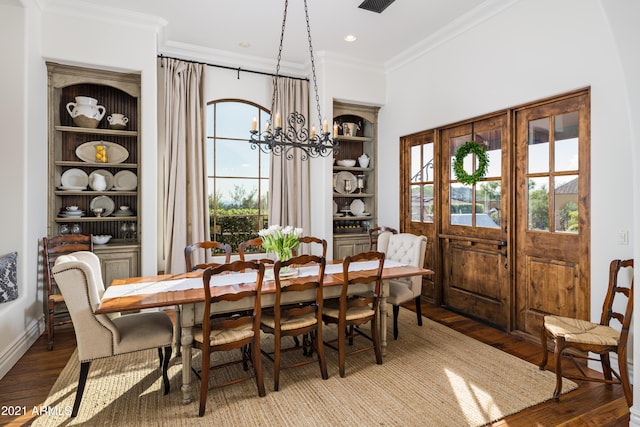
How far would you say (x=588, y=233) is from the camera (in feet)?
9.89

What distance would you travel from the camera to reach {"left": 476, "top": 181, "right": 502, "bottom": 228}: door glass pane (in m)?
3.92

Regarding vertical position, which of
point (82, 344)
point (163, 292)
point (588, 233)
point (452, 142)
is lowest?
point (82, 344)

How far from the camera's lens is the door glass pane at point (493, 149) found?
388 centimetres

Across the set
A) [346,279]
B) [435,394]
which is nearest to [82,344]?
[346,279]

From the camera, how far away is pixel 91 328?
7.71ft

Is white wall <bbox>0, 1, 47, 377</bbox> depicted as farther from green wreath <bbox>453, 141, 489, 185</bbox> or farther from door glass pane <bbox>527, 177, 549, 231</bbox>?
door glass pane <bbox>527, 177, 549, 231</bbox>

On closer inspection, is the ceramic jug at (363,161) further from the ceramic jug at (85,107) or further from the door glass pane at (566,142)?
the ceramic jug at (85,107)

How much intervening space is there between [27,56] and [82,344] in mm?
2842

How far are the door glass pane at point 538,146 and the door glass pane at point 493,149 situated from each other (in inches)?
13.5

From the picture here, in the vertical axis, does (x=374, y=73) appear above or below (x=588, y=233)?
above

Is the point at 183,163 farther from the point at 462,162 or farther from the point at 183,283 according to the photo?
the point at 462,162

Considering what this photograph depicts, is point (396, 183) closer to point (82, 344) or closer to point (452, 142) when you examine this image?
point (452, 142)

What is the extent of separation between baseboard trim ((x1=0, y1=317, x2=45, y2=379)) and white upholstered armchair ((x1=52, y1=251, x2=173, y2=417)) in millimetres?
1097

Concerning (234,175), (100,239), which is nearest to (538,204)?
(234,175)
